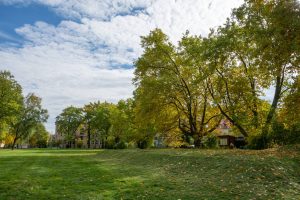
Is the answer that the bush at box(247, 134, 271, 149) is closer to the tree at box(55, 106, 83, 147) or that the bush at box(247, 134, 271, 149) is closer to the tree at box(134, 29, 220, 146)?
the tree at box(134, 29, 220, 146)

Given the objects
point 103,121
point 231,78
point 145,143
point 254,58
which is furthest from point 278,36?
point 103,121

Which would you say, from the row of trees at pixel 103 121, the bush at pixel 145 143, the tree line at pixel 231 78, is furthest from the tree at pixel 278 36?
the row of trees at pixel 103 121

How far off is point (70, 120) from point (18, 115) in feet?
170

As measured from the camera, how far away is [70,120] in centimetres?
11831

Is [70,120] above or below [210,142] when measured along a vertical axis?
above

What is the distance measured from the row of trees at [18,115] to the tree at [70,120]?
45.9ft

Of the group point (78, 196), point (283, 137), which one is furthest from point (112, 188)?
point (283, 137)

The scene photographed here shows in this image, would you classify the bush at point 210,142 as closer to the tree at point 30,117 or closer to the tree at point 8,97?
the tree at point 8,97

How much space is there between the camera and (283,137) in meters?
23.3

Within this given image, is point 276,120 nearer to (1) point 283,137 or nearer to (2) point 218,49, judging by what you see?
(1) point 283,137

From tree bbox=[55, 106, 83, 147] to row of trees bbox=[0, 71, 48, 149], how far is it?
14.0 m

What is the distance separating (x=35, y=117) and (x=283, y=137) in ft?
252

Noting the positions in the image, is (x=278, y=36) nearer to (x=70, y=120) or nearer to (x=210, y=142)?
(x=210, y=142)

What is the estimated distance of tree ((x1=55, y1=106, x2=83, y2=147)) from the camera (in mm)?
116812
